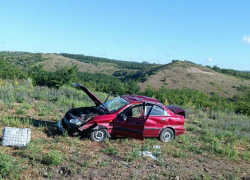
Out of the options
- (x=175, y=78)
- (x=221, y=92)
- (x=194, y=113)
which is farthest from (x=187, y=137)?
(x=175, y=78)

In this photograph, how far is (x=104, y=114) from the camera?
24.8 feet

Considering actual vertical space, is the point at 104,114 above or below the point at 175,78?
below

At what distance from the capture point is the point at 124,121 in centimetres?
747

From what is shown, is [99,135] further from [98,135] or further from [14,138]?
[14,138]

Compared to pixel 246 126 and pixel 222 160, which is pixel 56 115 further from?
pixel 246 126

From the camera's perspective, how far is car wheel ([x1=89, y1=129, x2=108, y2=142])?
24.0 ft

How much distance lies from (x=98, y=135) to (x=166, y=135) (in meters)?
2.45

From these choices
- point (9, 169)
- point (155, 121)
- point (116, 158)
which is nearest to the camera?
point (9, 169)

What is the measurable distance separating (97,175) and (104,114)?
2595mm

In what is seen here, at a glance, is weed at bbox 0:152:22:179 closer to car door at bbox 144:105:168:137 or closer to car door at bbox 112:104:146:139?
car door at bbox 112:104:146:139

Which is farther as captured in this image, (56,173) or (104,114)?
(104,114)

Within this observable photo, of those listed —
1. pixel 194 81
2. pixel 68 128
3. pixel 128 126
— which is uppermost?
Result: pixel 194 81

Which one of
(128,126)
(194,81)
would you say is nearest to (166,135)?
(128,126)

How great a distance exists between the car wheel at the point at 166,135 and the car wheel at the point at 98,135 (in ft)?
6.57
